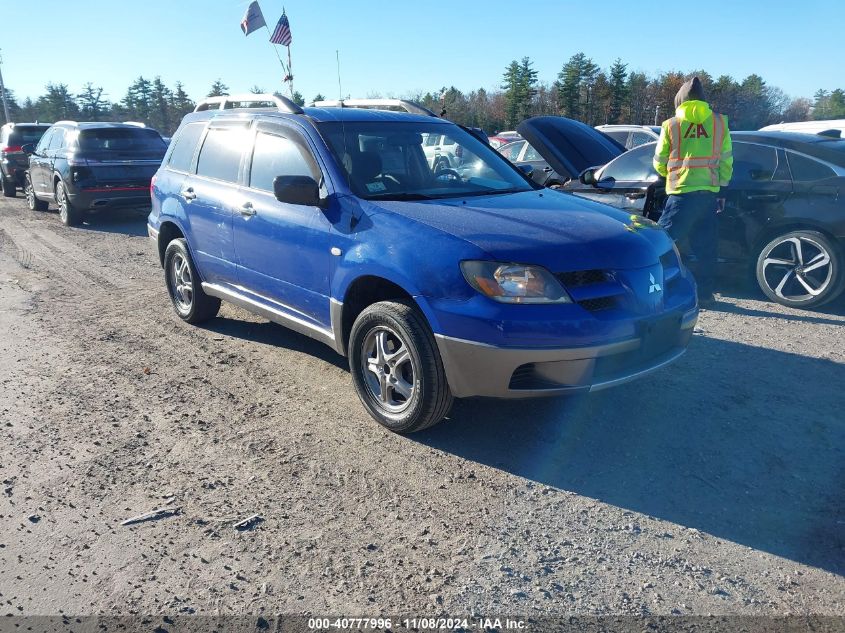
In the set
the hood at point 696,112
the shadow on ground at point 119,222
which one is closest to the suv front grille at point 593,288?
the hood at point 696,112

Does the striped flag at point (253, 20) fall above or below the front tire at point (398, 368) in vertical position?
above

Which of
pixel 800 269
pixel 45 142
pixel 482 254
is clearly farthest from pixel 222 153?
pixel 45 142

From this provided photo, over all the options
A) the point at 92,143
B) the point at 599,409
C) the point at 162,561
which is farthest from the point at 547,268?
the point at 92,143

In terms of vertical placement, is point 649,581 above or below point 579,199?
below

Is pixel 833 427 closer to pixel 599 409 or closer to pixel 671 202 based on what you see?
pixel 599 409

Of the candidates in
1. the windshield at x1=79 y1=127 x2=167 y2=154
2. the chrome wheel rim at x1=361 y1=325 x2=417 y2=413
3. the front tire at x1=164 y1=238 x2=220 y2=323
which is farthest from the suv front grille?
the windshield at x1=79 y1=127 x2=167 y2=154

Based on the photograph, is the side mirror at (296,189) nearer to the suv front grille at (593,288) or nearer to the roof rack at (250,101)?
the roof rack at (250,101)

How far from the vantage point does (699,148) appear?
609 cm

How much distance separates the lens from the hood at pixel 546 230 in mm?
3473

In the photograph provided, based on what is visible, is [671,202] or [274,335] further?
[671,202]

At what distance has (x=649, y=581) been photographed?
263 centimetres

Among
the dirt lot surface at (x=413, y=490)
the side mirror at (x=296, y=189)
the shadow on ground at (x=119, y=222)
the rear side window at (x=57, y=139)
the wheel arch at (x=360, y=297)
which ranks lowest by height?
the dirt lot surface at (x=413, y=490)

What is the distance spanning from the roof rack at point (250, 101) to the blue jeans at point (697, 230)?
11.9ft

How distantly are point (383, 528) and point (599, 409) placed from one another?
1.75m
